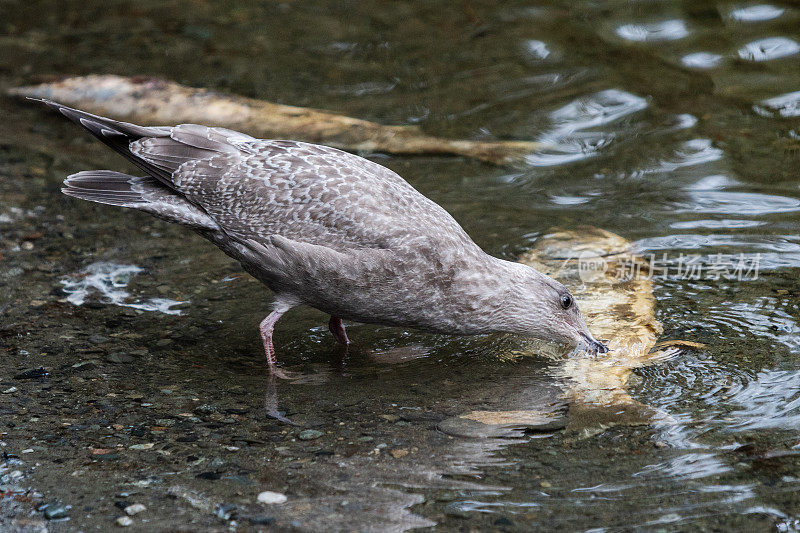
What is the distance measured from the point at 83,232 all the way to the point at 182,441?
147 inches

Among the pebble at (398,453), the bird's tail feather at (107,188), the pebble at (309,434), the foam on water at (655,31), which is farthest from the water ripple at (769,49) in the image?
the pebble at (309,434)

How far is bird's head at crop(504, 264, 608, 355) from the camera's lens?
6234mm

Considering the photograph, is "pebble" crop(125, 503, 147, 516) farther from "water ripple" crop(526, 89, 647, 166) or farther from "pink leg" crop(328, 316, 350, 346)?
"water ripple" crop(526, 89, 647, 166)

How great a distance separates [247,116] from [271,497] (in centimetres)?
640

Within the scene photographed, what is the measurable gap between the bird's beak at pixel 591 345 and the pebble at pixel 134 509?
315 centimetres

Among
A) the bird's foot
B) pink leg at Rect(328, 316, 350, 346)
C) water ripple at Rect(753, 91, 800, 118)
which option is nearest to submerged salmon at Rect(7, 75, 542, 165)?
water ripple at Rect(753, 91, 800, 118)

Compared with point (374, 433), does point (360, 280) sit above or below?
above

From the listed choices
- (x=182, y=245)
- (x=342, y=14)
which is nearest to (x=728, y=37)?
(x=342, y=14)

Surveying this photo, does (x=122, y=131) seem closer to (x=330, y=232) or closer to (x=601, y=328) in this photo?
(x=330, y=232)

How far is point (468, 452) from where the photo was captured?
196 inches

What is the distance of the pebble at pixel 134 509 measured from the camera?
4.37 meters

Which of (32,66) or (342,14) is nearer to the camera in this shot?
(32,66)

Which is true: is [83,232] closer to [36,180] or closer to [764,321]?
[36,180]

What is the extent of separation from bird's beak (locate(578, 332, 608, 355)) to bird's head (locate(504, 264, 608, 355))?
0.01 metres
